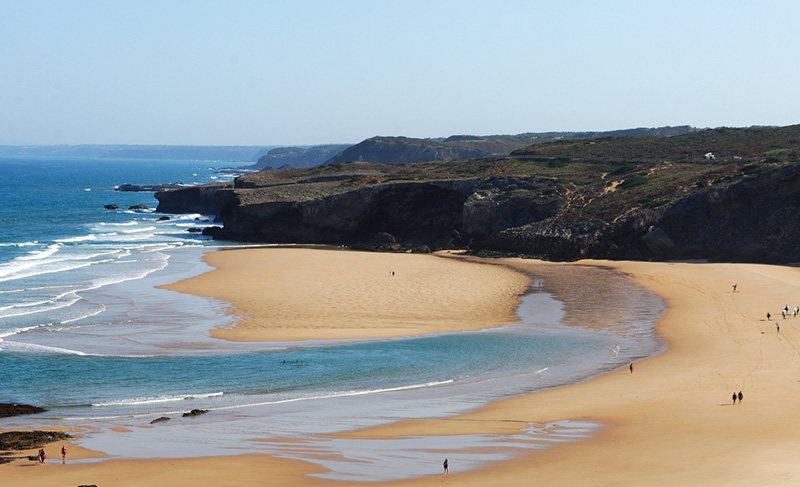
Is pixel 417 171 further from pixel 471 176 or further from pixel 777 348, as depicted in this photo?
pixel 777 348

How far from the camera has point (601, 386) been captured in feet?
72.9

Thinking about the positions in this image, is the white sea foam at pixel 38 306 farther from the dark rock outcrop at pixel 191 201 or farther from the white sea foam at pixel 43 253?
the dark rock outcrop at pixel 191 201

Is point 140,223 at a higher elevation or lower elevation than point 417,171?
lower

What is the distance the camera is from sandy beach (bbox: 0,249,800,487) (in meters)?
15.2

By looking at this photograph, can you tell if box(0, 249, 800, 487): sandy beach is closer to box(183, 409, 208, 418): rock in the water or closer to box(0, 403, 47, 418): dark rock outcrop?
box(183, 409, 208, 418): rock in the water

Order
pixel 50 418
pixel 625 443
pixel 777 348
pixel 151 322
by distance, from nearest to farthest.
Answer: pixel 625 443 < pixel 50 418 < pixel 777 348 < pixel 151 322

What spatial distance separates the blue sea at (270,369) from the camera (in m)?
17.8

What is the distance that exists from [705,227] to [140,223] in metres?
52.1

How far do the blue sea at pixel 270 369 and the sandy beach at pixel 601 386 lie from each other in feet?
2.81

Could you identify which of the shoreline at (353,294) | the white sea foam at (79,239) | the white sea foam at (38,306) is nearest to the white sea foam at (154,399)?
the shoreline at (353,294)

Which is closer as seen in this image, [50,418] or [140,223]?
[50,418]

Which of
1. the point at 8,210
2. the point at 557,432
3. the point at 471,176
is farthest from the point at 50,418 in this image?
the point at 8,210

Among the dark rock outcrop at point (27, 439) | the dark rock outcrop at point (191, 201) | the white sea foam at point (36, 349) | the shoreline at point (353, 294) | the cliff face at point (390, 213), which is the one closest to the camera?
the dark rock outcrop at point (27, 439)

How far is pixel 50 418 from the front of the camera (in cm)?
1975
